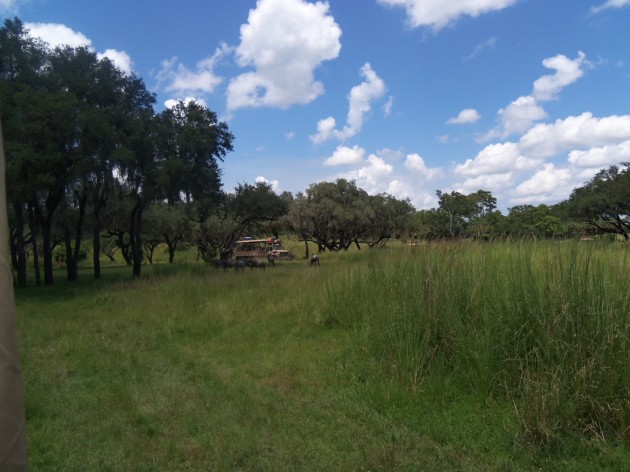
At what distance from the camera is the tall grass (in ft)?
13.8

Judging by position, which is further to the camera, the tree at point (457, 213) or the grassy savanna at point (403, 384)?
the tree at point (457, 213)

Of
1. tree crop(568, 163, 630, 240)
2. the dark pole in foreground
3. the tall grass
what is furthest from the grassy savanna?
tree crop(568, 163, 630, 240)

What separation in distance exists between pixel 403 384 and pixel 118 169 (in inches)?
701

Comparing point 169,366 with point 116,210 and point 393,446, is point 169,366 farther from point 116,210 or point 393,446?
point 116,210

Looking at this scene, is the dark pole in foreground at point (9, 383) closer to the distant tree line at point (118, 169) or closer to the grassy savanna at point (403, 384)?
the grassy savanna at point (403, 384)

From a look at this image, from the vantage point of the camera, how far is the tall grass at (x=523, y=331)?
4199 mm

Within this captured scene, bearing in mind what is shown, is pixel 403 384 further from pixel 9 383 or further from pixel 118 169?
pixel 118 169

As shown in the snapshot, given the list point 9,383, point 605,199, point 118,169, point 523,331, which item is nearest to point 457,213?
point 523,331

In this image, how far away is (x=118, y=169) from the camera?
65.1ft

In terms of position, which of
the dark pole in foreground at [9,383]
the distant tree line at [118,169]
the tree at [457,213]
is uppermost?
the distant tree line at [118,169]

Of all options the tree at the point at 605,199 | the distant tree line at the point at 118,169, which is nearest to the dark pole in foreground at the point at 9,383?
the distant tree line at the point at 118,169

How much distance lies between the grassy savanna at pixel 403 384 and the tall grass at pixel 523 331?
2 centimetres

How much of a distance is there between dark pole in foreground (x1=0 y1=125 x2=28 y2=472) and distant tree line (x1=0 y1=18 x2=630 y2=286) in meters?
5.93

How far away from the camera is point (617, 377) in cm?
425
